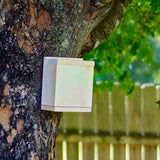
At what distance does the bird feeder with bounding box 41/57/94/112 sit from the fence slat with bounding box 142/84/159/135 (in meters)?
2.75

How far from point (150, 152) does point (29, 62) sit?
9.78 ft

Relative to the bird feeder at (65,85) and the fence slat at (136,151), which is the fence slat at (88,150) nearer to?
the fence slat at (136,151)

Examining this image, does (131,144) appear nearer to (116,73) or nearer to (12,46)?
(116,73)

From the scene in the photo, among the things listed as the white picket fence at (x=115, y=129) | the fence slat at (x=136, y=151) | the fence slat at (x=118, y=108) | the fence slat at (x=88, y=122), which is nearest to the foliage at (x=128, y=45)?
the fence slat at (x=118, y=108)

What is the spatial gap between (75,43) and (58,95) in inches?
9.8

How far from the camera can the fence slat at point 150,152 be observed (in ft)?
12.9

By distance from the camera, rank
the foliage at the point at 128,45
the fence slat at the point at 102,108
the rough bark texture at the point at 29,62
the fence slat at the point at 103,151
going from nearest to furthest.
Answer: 1. the rough bark texture at the point at 29,62
2. the foliage at the point at 128,45
3. the fence slat at the point at 103,151
4. the fence slat at the point at 102,108

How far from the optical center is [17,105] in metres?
1.28

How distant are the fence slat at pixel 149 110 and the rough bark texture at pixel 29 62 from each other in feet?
9.06

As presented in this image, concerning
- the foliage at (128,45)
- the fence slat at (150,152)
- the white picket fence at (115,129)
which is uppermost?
the foliage at (128,45)

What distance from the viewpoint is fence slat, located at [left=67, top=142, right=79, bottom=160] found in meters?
3.91

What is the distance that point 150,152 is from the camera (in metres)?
3.95

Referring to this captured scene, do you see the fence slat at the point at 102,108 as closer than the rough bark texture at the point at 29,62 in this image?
No

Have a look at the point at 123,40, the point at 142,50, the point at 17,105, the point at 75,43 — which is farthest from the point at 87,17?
the point at 123,40
